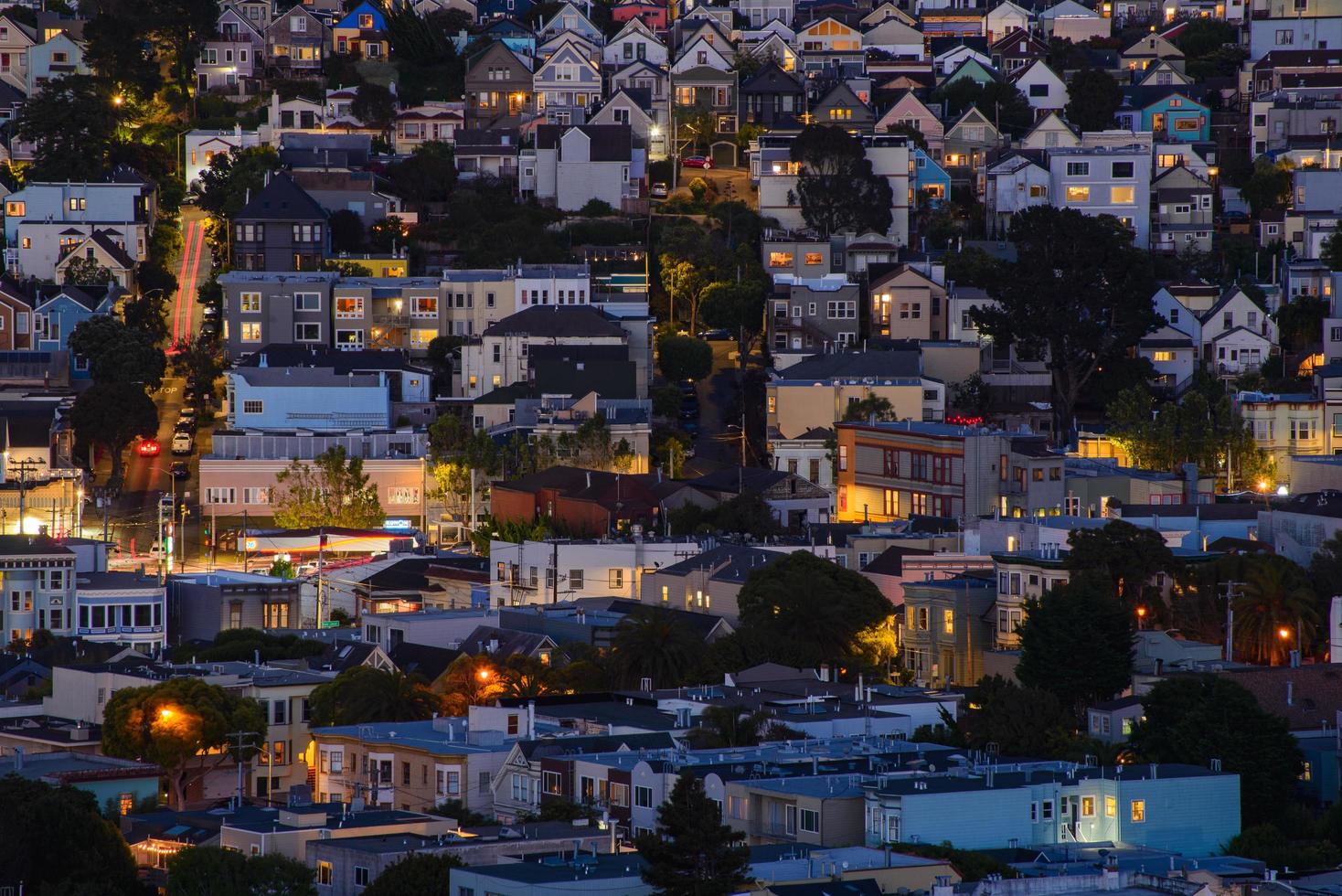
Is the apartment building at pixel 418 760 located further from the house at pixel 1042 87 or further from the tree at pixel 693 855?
the house at pixel 1042 87

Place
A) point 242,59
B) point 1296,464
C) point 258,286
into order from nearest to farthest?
point 1296,464 → point 258,286 → point 242,59

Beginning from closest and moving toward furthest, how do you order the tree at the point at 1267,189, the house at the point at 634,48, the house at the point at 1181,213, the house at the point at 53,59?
the house at the point at 1181,213
the tree at the point at 1267,189
the house at the point at 53,59
the house at the point at 634,48

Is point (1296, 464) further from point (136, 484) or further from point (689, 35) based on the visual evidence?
point (689, 35)

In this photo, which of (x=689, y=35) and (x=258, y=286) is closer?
(x=258, y=286)

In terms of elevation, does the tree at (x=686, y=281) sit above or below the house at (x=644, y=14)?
below

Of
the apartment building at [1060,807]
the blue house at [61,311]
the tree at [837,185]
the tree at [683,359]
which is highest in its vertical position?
the tree at [837,185]

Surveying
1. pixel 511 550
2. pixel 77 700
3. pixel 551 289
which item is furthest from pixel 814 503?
pixel 77 700

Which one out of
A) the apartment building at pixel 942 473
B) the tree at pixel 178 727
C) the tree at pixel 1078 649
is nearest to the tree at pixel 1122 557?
the tree at pixel 1078 649
